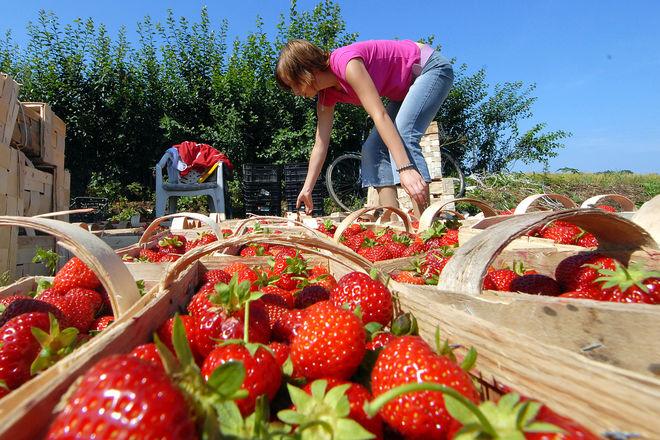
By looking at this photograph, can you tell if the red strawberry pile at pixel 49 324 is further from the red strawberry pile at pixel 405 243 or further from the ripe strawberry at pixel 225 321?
the red strawberry pile at pixel 405 243

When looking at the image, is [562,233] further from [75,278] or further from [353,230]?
[75,278]

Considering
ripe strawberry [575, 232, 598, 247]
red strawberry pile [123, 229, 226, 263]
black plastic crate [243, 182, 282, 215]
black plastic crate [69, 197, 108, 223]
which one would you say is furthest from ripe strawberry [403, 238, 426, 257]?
black plastic crate [69, 197, 108, 223]

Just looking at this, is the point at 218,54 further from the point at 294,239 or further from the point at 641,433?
the point at 641,433

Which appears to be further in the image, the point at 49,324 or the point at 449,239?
the point at 449,239

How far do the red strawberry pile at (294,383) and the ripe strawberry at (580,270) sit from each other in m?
0.54

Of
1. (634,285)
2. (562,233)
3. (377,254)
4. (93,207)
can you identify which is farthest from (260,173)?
(634,285)

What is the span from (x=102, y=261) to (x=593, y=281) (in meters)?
1.14

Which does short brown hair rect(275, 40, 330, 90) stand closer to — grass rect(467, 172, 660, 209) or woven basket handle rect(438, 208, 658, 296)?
woven basket handle rect(438, 208, 658, 296)

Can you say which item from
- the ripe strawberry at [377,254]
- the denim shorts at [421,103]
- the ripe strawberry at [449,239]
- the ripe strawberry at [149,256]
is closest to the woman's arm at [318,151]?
the denim shorts at [421,103]

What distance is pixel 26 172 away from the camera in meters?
2.75

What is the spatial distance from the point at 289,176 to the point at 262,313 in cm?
833

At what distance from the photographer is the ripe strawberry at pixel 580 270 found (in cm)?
109

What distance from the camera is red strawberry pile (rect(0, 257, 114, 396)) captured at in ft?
2.64

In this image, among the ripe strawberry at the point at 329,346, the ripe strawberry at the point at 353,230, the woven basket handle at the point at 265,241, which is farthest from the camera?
the ripe strawberry at the point at 353,230
